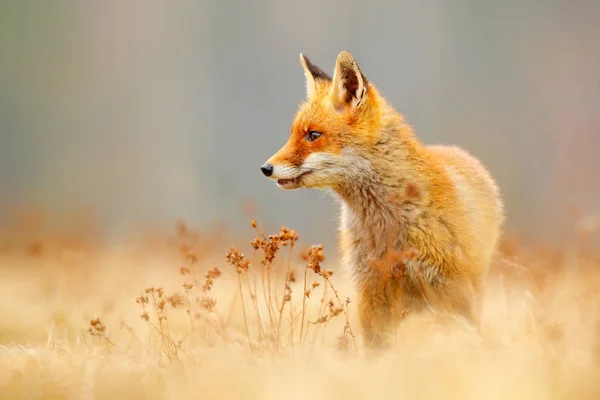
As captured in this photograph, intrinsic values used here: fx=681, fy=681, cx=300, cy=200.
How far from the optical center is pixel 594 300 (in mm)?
5023

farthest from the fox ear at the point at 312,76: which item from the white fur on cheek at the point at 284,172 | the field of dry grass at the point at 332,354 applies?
the field of dry grass at the point at 332,354

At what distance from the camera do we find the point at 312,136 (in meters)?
5.32

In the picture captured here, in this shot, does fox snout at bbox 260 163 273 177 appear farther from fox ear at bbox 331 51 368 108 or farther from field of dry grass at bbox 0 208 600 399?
fox ear at bbox 331 51 368 108

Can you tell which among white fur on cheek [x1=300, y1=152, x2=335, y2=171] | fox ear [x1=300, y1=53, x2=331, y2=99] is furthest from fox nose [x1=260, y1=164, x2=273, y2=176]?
fox ear [x1=300, y1=53, x2=331, y2=99]

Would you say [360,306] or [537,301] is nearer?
[537,301]

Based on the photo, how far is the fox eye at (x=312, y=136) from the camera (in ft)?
17.4

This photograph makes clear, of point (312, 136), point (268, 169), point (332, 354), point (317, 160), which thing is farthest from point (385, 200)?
point (332, 354)

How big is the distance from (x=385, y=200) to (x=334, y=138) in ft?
2.04

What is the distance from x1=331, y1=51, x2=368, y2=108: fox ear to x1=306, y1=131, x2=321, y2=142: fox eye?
36 cm

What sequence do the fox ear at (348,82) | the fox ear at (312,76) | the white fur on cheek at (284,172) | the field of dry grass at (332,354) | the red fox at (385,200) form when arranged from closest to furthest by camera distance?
the field of dry grass at (332,354)
the red fox at (385,200)
the white fur on cheek at (284,172)
the fox ear at (348,82)
the fox ear at (312,76)

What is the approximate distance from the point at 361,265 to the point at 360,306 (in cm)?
32

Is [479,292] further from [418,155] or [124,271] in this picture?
[124,271]

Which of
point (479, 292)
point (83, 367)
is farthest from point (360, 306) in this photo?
point (83, 367)

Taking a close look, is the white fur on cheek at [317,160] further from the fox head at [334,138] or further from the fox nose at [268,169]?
the fox nose at [268,169]
